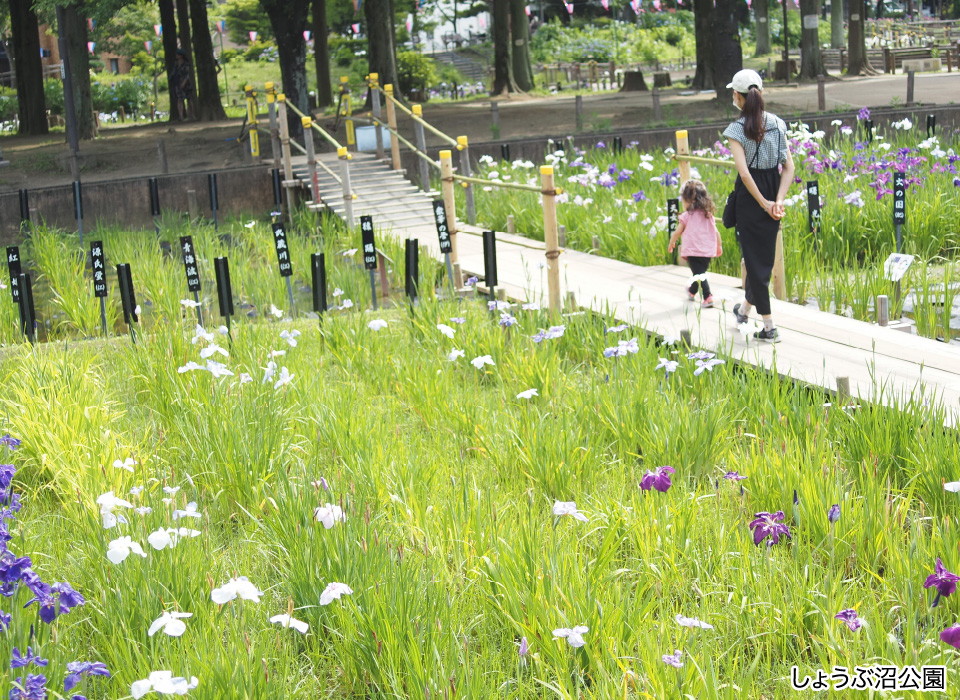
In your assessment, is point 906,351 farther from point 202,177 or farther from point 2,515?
point 202,177

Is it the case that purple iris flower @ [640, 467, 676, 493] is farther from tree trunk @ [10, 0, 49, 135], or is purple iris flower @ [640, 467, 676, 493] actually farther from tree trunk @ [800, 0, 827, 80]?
tree trunk @ [800, 0, 827, 80]

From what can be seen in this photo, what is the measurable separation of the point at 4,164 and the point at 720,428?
1826 cm

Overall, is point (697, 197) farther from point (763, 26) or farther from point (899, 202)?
point (763, 26)

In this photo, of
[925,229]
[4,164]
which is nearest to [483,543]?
[925,229]

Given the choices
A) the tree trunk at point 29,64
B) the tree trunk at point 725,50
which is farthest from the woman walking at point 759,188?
the tree trunk at point 29,64

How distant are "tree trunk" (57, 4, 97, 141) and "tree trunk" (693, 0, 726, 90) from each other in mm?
13541

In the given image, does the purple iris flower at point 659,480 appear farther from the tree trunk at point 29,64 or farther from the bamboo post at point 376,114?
the tree trunk at point 29,64

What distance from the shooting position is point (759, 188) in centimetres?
645

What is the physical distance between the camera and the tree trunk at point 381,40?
77.6 feet

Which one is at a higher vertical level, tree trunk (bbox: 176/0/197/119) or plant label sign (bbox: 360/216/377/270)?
tree trunk (bbox: 176/0/197/119)

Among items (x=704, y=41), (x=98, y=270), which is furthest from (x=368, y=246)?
(x=704, y=41)

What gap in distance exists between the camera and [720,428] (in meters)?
4.80

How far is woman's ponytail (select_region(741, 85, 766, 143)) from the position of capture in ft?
20.4

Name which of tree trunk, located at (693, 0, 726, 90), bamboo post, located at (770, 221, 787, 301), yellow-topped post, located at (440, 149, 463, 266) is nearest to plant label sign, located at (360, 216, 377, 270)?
yellow-topped post, located at (440, 149, 463, 266)
